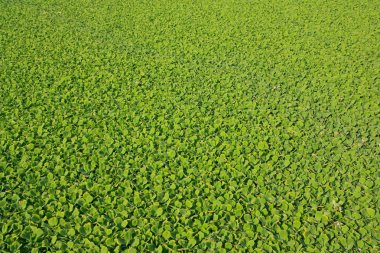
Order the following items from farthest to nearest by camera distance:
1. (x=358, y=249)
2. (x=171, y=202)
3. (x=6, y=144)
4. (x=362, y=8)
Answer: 1. (x=362, y=8)
2. (x=6, y=144)
3. (x=171, y=202)
4. (x=358, y=249)

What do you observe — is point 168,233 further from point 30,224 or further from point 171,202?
point 30,224

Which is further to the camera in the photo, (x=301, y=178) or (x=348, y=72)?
(x=348, y=72)

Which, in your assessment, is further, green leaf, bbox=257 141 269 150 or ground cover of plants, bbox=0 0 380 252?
green leaf, bbox=257 141 269 150

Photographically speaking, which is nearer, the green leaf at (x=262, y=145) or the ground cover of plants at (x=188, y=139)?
the ground cover of plants at (x=188, y=139)

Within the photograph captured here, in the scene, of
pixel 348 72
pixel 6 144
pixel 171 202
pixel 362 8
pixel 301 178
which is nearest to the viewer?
pixel 171 202

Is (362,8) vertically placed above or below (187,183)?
below

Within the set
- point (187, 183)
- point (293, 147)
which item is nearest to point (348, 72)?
point (293, 147)

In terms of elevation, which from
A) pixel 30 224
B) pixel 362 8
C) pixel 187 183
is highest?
pixel 30 224

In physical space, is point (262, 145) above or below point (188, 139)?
below
